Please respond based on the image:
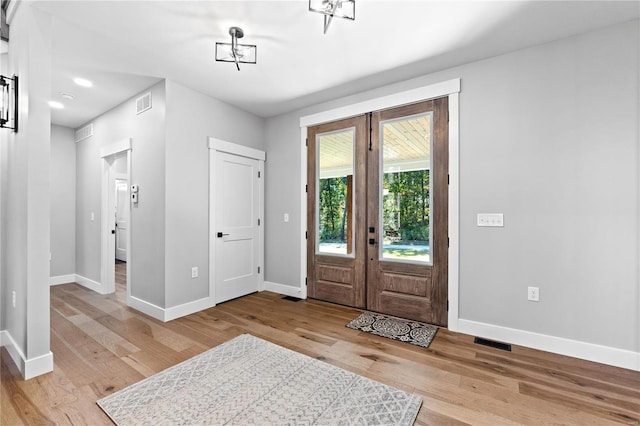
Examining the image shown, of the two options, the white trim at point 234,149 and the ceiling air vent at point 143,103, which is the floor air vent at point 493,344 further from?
the ceiling air vent at point 143,103

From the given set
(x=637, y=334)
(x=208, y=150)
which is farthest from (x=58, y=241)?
(x=637, y=334)

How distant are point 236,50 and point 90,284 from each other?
14.8ft

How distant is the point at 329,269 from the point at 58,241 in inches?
187

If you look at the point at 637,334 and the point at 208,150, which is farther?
the point at 208,150

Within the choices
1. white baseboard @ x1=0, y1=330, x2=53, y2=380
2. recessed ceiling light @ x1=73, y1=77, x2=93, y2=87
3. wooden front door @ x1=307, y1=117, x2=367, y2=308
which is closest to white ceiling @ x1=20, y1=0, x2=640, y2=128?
recessed ceiling light @ x1=73, y1=77, x2=93, y2=87

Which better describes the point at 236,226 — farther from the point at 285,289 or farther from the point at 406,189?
the point at 406,189

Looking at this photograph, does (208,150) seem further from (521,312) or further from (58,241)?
(521,312)

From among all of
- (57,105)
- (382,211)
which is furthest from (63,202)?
(382,211)

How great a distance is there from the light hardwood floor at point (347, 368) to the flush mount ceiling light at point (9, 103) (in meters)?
1.96

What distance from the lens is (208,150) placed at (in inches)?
145

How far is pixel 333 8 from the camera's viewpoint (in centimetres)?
185

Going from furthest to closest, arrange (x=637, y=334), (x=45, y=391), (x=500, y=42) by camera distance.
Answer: (x=500, y=42) < (x=637, y=334) < (x=45, y=391)

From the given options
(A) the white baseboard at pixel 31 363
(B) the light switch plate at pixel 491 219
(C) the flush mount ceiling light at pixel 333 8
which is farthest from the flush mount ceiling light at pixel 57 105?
(B) the light switch plate at pixel 491 219

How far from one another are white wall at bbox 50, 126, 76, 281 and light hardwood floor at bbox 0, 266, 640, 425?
6.64 feet
